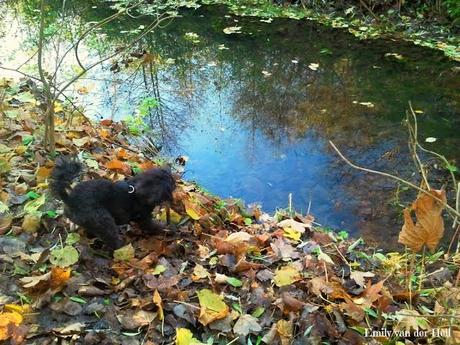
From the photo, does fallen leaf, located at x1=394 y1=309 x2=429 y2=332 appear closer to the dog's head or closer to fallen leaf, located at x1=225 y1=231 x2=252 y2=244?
fallen leaf, located at x1=225 y1=231 x2=252 y2=244

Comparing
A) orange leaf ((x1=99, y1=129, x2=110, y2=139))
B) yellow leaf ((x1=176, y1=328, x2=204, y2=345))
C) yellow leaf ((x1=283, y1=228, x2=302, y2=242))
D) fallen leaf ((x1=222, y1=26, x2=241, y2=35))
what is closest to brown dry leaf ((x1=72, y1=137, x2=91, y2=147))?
orange leaf ((x1=99, y1=129, x2=110, y2=139))

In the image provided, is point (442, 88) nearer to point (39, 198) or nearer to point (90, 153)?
Answer: point (90, 153)

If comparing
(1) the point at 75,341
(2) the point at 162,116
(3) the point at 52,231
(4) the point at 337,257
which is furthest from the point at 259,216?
(2) the point at 162,116

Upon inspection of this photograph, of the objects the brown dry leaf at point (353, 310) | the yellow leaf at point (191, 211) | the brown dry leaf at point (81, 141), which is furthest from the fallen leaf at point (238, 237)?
the brown dry leaf at point (81, 141)

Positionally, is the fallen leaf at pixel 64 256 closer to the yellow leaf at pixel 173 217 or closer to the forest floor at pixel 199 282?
the forest floor at pixel 199 282

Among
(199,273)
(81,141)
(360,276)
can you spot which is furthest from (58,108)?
(360,276)

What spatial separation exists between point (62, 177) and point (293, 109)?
4.97 metres

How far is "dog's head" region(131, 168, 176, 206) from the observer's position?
3.51 m

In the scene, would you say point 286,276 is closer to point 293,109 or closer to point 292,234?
point 292,234

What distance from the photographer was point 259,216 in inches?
190

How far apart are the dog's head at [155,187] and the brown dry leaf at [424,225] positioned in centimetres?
170

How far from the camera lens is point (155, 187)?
351 centimetres

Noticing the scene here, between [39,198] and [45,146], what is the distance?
96cm

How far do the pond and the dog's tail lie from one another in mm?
2614
